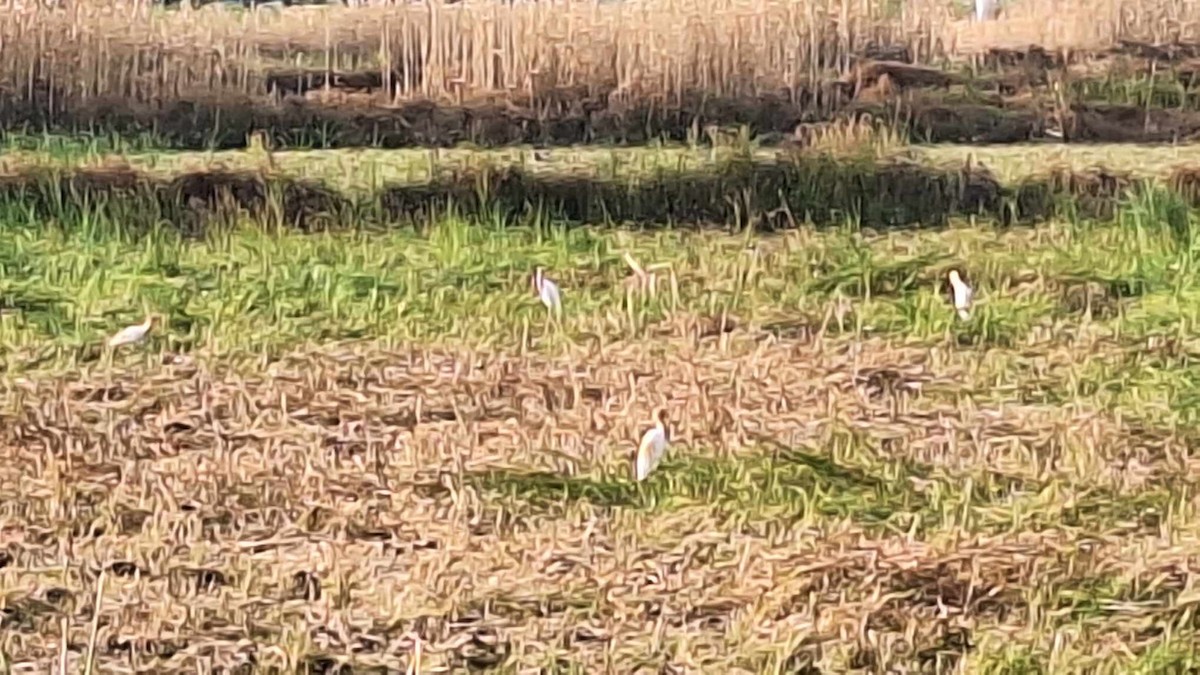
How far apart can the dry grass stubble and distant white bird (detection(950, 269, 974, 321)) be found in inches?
7.2

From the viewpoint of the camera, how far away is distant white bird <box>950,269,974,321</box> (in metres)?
2.79

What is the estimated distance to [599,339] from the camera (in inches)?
105

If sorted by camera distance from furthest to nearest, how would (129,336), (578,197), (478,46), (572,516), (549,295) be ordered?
1. (478,46)
2. (578,197)
3. (549,295)
4. (129,336)
5. (572,516)

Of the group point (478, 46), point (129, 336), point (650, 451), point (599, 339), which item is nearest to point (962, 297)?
point (599, 339)

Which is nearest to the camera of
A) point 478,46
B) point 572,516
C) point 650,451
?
point 572,516

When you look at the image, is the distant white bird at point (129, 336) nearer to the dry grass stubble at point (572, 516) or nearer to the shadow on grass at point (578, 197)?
the dry grass stubble at point (572, 516)

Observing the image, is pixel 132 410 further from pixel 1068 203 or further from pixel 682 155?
pixel 1068 203

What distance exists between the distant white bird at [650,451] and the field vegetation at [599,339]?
3 cm

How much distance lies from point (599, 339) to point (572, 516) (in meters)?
0.67

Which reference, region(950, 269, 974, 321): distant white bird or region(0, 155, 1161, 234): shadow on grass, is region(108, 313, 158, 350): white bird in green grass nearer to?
region(0, 155, 1161, 234): shadow on grass

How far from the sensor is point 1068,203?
3416 mm

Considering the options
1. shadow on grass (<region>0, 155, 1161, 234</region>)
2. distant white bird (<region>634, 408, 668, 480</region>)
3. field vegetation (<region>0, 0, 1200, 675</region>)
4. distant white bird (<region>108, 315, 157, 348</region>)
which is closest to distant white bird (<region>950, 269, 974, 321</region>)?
field vegetation (<region>0, 0, 1200, 675</region>)

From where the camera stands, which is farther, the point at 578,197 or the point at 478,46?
the point at 478,46

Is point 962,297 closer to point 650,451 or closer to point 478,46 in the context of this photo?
point 650,451
